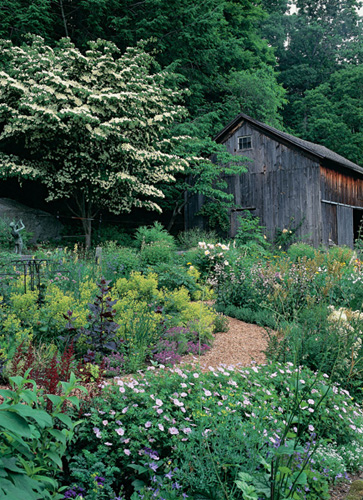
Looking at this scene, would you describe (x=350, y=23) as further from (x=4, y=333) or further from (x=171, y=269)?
(x=4, y=333)

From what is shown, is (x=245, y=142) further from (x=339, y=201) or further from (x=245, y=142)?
(x=339, y=201)

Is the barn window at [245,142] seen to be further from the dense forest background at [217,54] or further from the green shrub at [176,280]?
the green shrub at [176,280]

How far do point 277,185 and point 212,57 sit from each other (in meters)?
8.00

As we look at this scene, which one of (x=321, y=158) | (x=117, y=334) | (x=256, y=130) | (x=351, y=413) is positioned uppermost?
(x=256, y=130)

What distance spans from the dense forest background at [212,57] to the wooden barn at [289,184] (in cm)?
179

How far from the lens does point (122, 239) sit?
56.0 ft

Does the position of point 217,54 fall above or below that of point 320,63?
below

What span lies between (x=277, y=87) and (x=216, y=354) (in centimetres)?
2130

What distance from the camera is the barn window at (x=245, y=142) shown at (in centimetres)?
1703

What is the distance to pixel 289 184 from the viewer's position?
52.5ft

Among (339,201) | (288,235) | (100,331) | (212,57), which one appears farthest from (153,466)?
(212,57)

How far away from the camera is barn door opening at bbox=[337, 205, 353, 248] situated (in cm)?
1677

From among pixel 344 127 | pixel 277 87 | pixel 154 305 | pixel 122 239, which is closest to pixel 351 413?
pixel 154 305

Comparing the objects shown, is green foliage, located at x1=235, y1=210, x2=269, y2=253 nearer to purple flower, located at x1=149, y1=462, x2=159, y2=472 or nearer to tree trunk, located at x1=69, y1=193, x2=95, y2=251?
tree trunk, located at x1=69, y1=193, x2=95, y2=251
